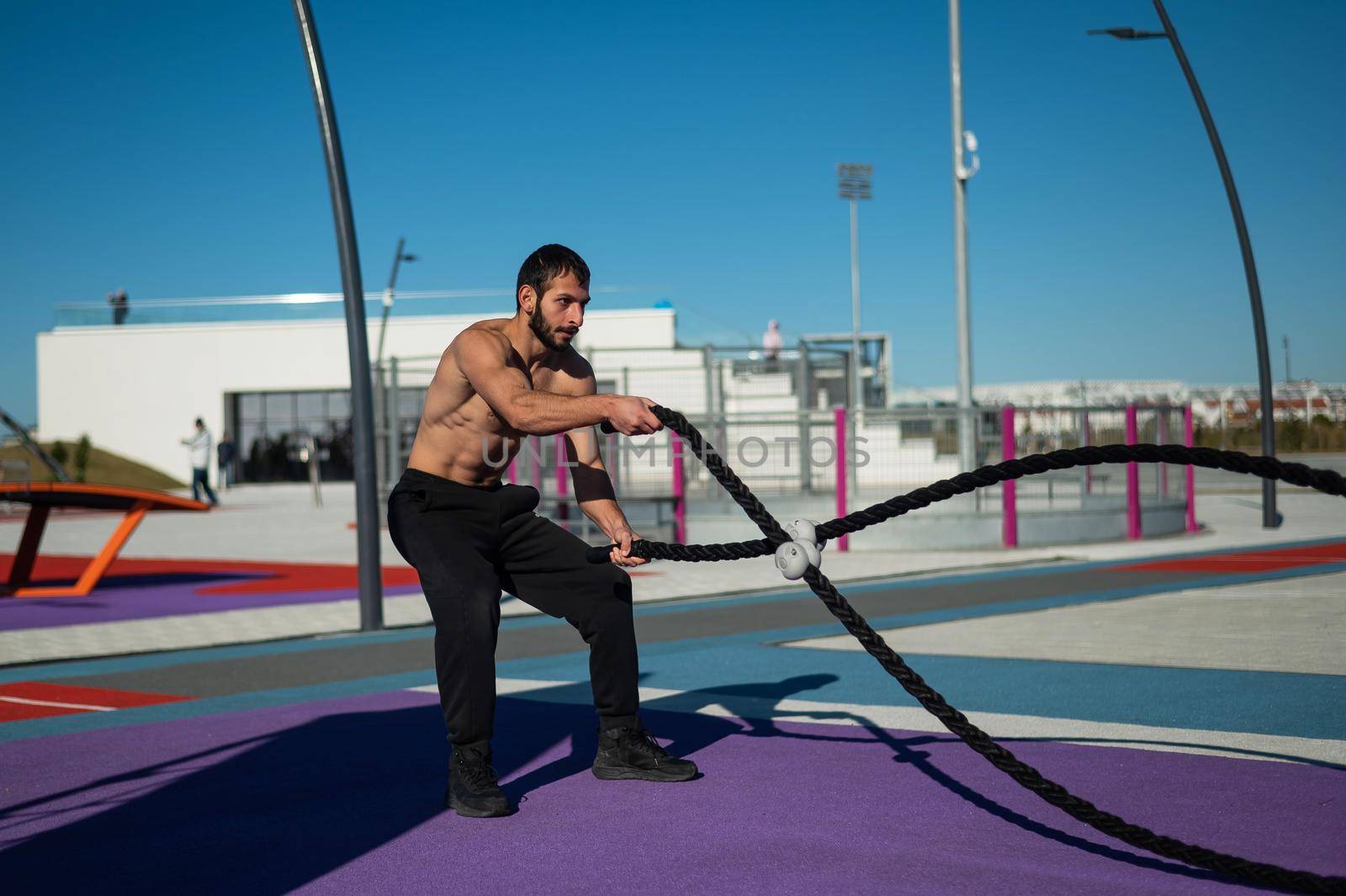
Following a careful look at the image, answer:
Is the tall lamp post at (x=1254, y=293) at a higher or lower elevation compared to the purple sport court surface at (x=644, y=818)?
higher

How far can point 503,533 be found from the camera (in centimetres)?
461

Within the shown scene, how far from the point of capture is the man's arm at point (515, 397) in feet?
13.1

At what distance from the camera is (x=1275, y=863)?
3457mm

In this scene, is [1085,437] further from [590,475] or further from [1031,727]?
[590,475]

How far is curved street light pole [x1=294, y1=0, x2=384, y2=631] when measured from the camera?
364 inches

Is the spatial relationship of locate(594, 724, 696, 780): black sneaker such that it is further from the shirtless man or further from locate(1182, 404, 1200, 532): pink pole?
locate(1182, 404, 1200, 532): pink pole

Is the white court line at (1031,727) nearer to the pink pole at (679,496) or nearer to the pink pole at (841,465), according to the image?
the pink pole at (841,465)

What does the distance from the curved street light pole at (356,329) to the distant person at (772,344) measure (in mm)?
10913

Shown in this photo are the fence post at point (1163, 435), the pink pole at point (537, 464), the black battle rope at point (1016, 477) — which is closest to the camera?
the black battle rope at point (1016, 477)

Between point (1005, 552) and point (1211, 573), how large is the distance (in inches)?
133

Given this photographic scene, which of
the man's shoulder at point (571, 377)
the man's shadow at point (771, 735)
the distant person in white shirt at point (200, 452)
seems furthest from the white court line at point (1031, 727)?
the distant person in white shirt at point (200, 452)

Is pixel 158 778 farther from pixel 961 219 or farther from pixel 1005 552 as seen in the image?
pixel 961 219

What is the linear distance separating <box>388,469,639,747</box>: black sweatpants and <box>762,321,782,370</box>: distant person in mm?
15139

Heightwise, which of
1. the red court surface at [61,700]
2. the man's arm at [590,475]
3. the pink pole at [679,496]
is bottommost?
the red court surface at [61,700]
